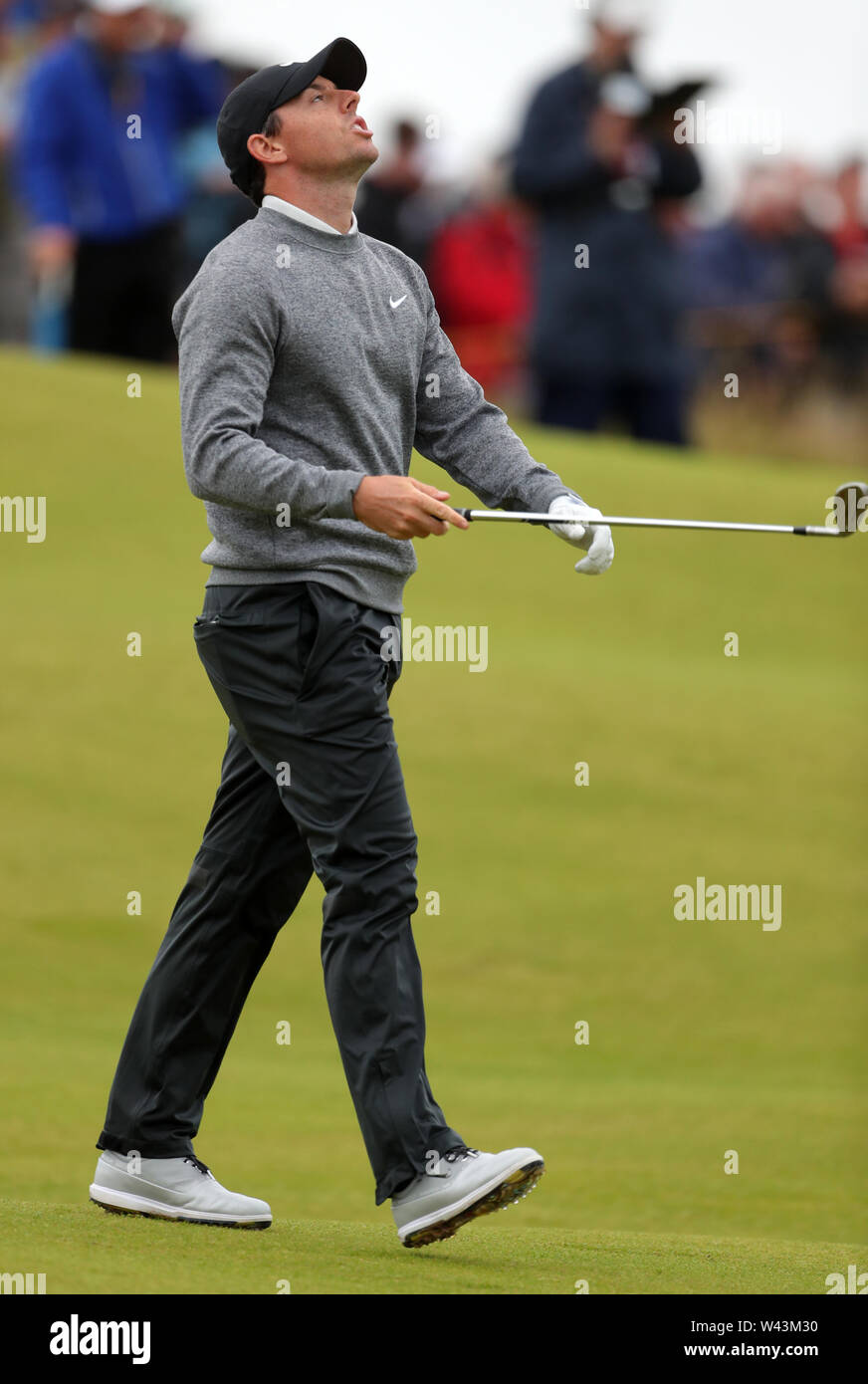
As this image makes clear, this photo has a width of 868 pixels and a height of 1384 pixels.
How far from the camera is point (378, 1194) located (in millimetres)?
3865

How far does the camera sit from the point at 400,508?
378cm

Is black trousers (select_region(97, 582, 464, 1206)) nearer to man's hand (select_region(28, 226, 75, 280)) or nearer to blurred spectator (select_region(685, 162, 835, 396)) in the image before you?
man's hand (select_region(28, 226, 75, 280))

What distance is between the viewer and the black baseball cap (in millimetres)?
4086

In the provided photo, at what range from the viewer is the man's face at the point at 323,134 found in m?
4.07

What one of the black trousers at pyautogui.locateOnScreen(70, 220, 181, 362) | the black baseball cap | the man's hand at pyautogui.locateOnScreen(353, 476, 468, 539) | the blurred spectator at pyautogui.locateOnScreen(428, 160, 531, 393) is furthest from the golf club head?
the blurred spectator at pyautogui.locateOnScreen(428, 160, 531, 393)

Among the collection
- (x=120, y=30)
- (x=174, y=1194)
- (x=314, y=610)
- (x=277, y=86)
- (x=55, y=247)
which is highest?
(x=120, y=30)

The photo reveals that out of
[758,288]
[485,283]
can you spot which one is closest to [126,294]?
[485,283]

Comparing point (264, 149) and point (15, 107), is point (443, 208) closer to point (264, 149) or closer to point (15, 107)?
point (15, 107)

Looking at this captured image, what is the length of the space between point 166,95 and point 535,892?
508cm

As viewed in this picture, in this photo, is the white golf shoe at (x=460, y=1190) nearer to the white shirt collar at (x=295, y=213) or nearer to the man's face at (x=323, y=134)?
the white shirt collar at (x=295, y=213)

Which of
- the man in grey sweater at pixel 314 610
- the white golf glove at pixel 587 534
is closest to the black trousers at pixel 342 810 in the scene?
the man in grey sweater at pixel 314 610

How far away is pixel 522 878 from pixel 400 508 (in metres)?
4.64
